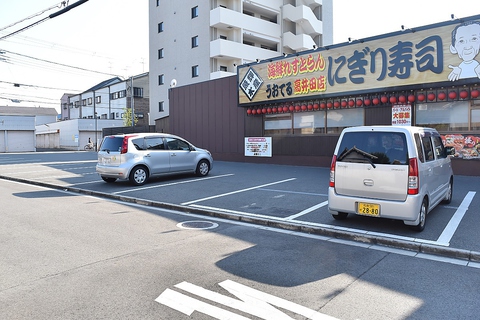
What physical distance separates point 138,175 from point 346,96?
30.1ft

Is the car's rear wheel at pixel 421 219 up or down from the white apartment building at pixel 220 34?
down

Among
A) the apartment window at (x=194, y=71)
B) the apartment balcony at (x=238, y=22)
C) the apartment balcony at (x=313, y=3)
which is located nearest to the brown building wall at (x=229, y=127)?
the apartment window at (x=194, y=71)

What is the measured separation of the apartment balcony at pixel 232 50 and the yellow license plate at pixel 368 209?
2868 centimetres

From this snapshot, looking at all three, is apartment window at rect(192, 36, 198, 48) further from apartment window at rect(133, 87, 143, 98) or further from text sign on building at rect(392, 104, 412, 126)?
text sign on building at rect(392, 104, 412, 126)

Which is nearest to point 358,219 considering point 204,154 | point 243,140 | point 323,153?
point 204,154

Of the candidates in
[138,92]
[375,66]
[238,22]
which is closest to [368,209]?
[375,66]

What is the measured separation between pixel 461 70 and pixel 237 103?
10.7m

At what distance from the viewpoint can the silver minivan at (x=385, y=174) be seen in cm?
593

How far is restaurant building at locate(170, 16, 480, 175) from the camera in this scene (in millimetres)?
12695

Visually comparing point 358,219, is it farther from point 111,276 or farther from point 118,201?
point 118,201

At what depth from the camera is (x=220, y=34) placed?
34.8 metres

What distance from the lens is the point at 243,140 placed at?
19.9m

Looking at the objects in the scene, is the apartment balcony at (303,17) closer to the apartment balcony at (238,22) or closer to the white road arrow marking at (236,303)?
the apartment balcony at (238,22)

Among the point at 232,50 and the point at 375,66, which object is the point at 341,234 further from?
the point at 232,50
